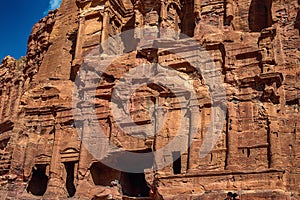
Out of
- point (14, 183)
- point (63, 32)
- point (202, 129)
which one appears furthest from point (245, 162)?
point (63, 32)

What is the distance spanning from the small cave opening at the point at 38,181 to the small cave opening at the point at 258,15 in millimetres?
12465

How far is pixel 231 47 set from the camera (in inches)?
904

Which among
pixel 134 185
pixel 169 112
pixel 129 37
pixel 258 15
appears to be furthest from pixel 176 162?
pixel 129 37

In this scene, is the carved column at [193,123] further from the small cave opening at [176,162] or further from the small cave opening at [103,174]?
the small cave opening at [103,174]

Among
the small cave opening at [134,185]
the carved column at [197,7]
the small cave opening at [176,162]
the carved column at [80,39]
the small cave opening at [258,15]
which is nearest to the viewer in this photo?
the small cave opening at [176,162]

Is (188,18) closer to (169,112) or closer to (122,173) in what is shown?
(169,112)

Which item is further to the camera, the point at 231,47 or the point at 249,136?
the point at 231,47

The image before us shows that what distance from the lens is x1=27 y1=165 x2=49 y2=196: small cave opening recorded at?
25906 millimetres

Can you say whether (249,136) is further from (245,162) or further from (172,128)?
(172,128)

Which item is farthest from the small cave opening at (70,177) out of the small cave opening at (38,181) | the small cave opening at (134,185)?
the small cave opening at (134,185)

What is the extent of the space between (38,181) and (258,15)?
1398cm

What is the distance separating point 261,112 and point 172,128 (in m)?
3.81

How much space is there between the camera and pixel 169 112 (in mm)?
22578

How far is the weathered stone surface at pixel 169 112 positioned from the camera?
19.9 m
